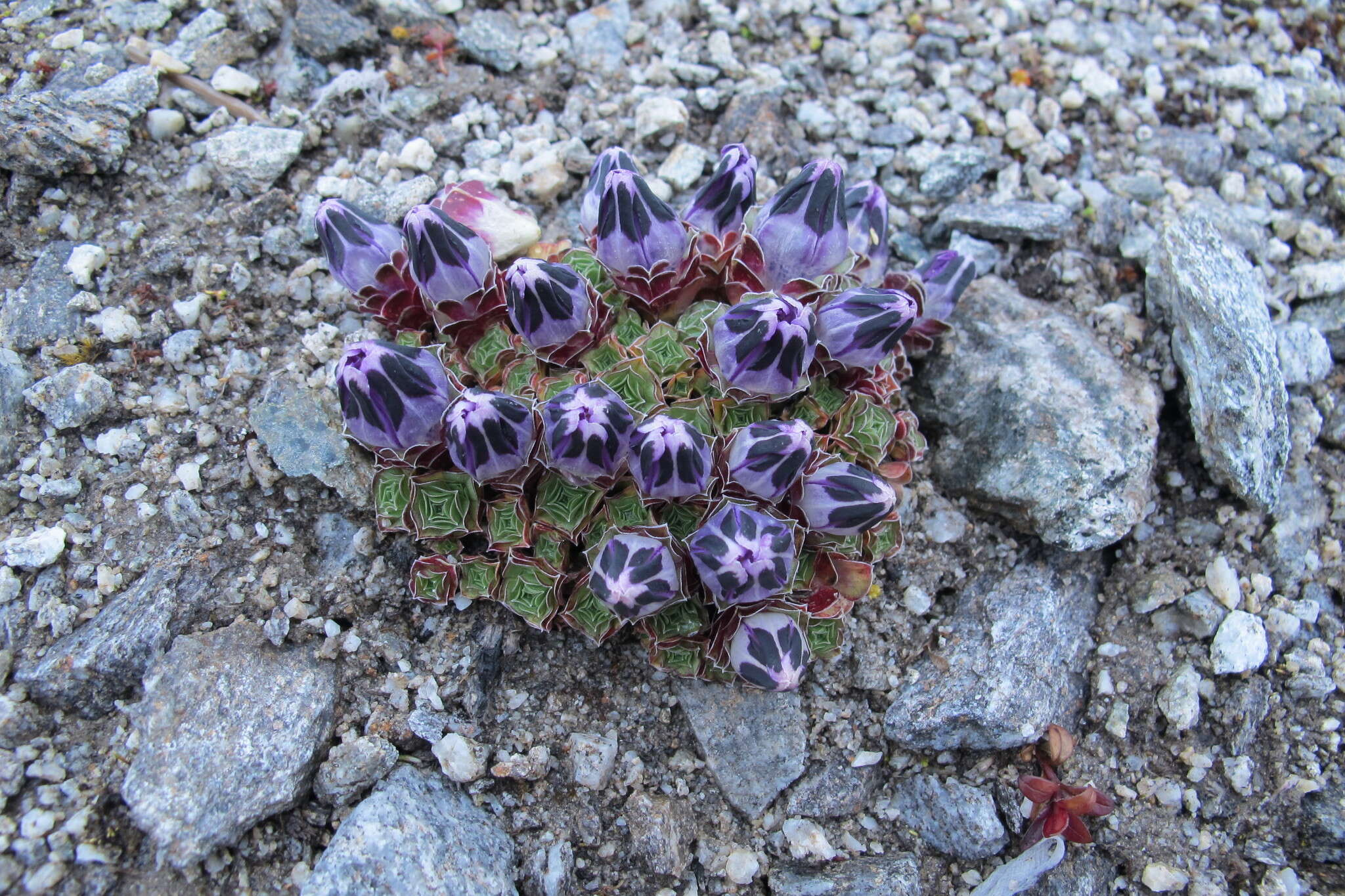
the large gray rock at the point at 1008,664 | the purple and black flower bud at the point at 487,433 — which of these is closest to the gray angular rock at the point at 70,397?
the purple and black flower bud at the point at 487,433

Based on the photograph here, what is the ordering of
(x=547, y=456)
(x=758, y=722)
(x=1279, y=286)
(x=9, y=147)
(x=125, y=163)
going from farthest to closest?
(x=1279, y=286)
(x=125, y=163)
(x=9, y=147)
(x=758, y=722)
(x=547, y=456)

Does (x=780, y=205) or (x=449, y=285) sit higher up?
(x=780, y=205)

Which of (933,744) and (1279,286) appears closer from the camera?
(933,744)

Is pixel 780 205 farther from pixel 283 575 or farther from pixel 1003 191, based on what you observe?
pixel 283 575

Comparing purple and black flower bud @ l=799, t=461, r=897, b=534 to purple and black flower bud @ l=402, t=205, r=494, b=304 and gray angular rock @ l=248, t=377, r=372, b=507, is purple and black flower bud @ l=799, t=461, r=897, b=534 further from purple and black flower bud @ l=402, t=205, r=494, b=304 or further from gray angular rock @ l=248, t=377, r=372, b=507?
gray angular rock @ l=248, t=377, r=372, b=507

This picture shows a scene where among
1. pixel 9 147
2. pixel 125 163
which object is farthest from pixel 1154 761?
pixel 9 147
